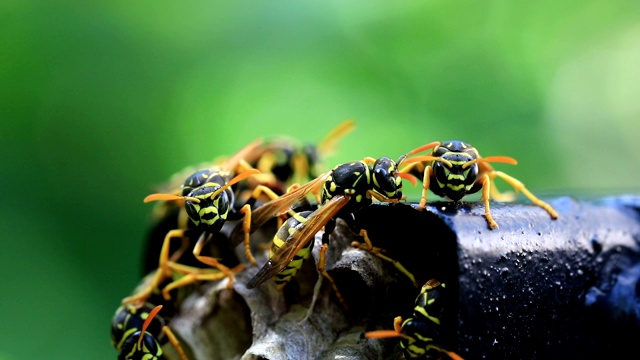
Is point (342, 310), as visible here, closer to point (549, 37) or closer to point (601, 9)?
point (549, 37)

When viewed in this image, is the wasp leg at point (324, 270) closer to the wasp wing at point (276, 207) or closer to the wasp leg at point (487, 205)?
the wasp wing at point (276, 207)

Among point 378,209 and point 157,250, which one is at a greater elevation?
point 378,209

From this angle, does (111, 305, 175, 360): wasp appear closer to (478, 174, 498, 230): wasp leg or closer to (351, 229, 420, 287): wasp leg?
(351, 229, 420, 287): wasp leg

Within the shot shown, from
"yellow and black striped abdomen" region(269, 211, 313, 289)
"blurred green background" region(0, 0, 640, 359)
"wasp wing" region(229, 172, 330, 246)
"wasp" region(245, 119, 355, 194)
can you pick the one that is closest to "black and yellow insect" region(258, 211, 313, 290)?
"yellow and black striped abdomen" region(269, 211, 313, 289)

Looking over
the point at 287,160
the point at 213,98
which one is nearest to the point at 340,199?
the point at 287,160

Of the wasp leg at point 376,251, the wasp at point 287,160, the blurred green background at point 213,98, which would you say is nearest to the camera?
the wasp leg at point 376,251

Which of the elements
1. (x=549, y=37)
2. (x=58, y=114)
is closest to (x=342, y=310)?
(x=58, y=114)

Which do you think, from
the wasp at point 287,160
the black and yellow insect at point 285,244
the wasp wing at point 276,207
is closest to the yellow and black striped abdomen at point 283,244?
the black and yellow insect at point 285,244
